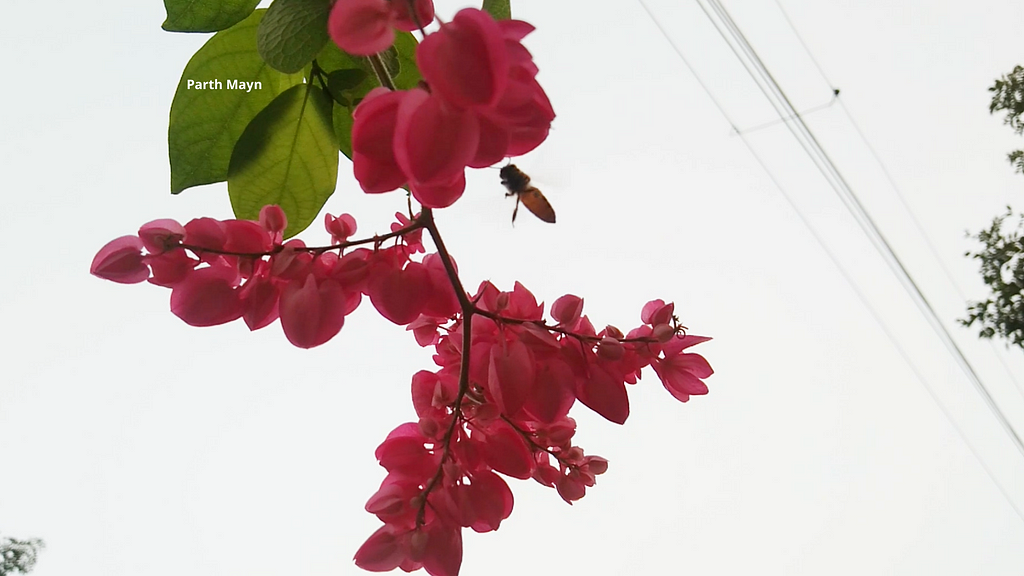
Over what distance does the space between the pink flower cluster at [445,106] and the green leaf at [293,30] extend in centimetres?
5

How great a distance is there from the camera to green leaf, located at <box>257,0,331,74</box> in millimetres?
151

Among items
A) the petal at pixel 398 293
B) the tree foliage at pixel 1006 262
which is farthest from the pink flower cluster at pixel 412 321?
the tree foliage at pixel 1006 262

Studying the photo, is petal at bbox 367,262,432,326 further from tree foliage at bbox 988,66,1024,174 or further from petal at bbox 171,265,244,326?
tree foliage at bbox 988,66,1024,174

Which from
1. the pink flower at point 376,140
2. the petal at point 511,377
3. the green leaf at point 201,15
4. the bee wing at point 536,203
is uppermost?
the green leaf at point 201,15

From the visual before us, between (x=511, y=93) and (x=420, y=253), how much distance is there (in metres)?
0.08

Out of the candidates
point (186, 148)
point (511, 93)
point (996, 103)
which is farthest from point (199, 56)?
point (996, 103)

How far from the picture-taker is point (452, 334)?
18 centimetres

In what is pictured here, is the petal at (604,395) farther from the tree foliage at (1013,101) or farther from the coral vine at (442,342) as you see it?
the tree foliage at (1013,101)

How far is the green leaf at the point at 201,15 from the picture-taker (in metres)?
0.19

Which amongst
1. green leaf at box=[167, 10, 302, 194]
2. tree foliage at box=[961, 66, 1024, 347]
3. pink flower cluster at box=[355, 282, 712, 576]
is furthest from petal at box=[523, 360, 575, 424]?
tree foliage at box=[961, 66, 1024, 347]

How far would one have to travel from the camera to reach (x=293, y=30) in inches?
6.0

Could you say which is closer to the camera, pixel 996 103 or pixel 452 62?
pixel 452 62

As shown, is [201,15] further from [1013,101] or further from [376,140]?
[1013,101]

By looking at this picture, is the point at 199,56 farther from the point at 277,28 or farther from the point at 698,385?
the point at 698,385
